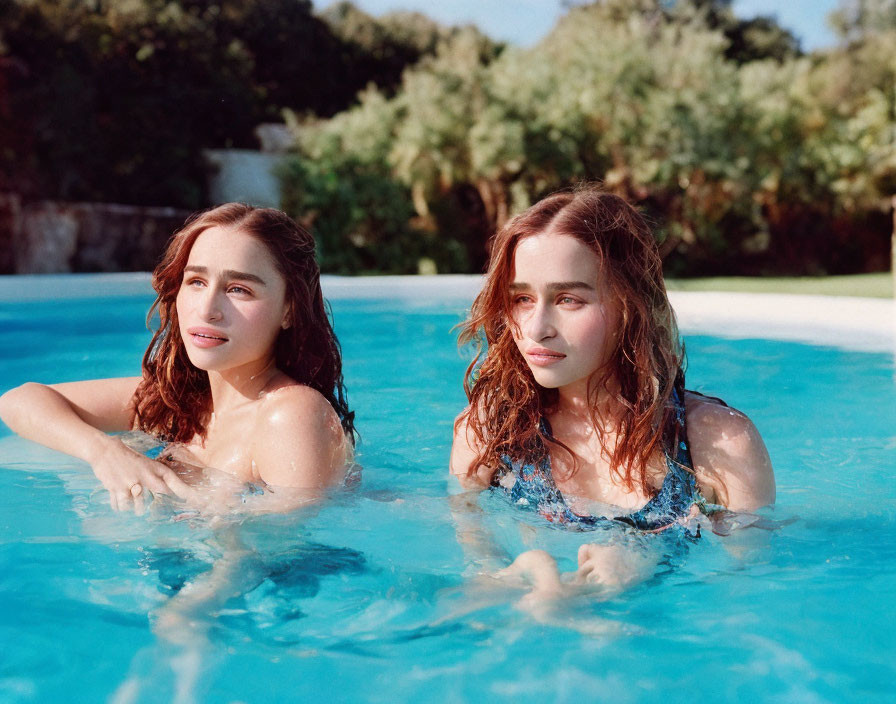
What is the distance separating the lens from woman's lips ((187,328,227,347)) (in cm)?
261

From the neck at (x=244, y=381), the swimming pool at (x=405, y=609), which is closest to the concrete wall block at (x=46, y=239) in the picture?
the swimming pool at (x=405, y=609)

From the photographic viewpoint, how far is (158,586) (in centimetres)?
235

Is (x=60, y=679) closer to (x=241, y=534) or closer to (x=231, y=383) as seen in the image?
(x=241, y=534)

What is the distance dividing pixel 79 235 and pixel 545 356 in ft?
49.6

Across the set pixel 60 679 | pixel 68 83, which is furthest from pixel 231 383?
pixel 68 83

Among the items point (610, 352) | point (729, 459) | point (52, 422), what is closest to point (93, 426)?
point (52, 422)

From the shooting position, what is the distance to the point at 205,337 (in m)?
2.62

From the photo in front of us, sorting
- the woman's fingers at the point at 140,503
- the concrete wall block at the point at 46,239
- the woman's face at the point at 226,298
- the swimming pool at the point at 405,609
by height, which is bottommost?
the swimming pool at the point at 405,609

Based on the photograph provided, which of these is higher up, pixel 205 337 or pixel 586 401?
pixel 205 337

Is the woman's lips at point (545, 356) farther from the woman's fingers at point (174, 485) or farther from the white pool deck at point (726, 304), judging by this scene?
the white pool deck at point (726, 304)

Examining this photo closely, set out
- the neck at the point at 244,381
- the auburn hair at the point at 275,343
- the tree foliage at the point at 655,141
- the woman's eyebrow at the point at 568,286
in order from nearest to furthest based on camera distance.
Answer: the woman's eyebrow at the point at 568,286 → the auburn hair at the point at 275,343 → the neck at the point at 244,381 → the tree foliage at the point at 655,141

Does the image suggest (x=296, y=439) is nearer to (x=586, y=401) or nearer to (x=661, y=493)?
(x=586, y=401)

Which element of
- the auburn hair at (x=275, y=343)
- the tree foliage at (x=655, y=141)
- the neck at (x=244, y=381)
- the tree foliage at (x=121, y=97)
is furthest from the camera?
the tree foliage at (x=655, y=141)

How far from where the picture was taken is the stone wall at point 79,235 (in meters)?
15.0
